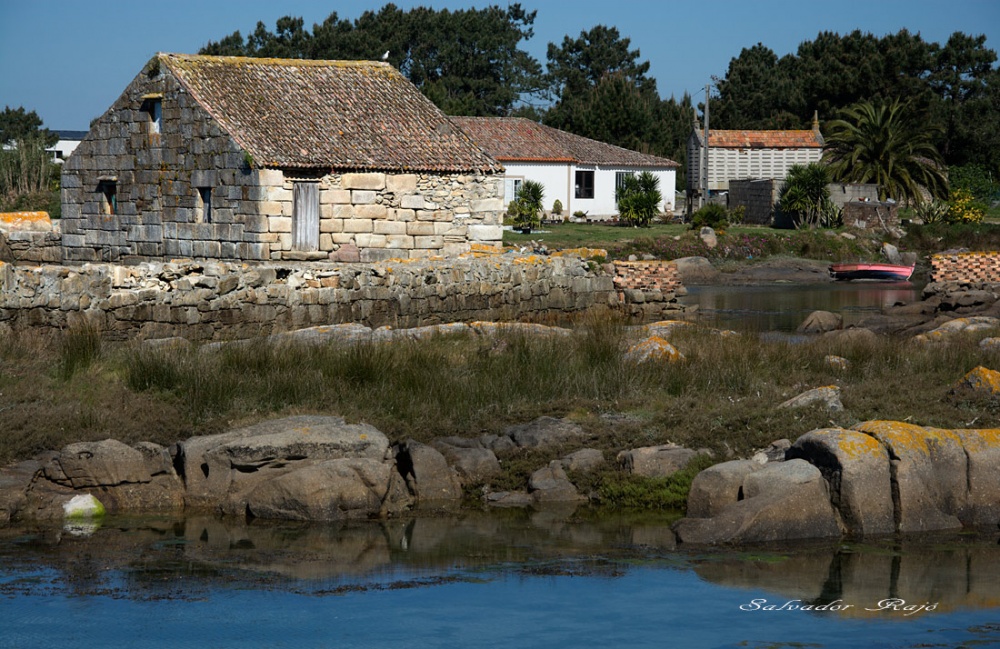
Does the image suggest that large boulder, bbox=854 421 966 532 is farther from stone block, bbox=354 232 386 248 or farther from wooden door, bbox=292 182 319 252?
stone block, bbox=354 232 386 248

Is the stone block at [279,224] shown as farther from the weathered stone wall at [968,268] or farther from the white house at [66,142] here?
the white house at [66,142]

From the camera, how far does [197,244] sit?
82.2 ft

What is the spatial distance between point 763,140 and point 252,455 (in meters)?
45.0

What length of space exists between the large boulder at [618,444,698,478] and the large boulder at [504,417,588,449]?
0.56m

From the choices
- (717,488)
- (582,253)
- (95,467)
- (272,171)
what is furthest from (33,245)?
(717,488)

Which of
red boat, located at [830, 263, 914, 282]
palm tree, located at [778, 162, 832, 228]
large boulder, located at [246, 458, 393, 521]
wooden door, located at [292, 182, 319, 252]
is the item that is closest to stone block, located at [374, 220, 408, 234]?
wooden door, located at [292, 182, 319, 252]

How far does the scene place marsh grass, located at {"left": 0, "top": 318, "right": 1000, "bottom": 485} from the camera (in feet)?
35.7

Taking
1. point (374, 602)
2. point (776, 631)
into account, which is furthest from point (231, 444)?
point (776, 631)

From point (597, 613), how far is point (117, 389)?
5.92m

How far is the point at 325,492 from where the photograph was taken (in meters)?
9.64

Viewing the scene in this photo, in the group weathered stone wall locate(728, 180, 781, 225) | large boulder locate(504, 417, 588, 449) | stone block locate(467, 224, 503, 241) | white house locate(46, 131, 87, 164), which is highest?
white house locate(46, 131, 87, 164)

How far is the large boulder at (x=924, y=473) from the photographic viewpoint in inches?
365

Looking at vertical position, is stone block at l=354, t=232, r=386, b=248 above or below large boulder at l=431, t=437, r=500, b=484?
above

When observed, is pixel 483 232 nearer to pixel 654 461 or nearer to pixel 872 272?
pixel 872 272
